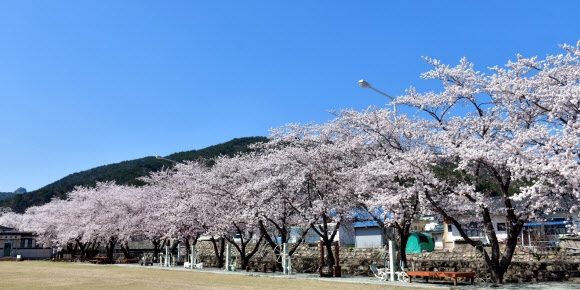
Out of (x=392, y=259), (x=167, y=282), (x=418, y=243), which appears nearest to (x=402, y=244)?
(x=392, y=259)

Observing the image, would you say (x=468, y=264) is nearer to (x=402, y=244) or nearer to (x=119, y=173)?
(x=402, y=244)

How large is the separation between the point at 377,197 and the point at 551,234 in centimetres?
2546

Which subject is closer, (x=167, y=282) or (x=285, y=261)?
(x=167, y=282)

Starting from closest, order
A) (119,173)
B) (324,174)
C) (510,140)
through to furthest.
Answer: (510,140) < (324,174) < (119,173)

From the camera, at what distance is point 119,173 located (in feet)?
309

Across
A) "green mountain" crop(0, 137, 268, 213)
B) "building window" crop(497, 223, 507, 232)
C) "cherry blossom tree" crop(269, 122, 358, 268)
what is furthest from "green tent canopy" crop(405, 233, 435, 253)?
"green mountain" crop(0, 137, 268, 213)

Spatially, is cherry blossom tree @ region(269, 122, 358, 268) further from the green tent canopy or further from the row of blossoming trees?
the green tent canopy

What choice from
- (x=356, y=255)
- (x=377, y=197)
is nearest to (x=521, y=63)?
(x=377, y=197)

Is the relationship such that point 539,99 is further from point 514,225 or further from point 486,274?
point 486,274

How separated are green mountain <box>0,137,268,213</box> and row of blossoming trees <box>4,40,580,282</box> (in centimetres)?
5305

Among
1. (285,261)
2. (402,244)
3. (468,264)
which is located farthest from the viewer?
(468,264)

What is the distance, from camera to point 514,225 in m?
17.0

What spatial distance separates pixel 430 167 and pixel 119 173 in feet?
283

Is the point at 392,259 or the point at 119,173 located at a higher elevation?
the point at 119,173
